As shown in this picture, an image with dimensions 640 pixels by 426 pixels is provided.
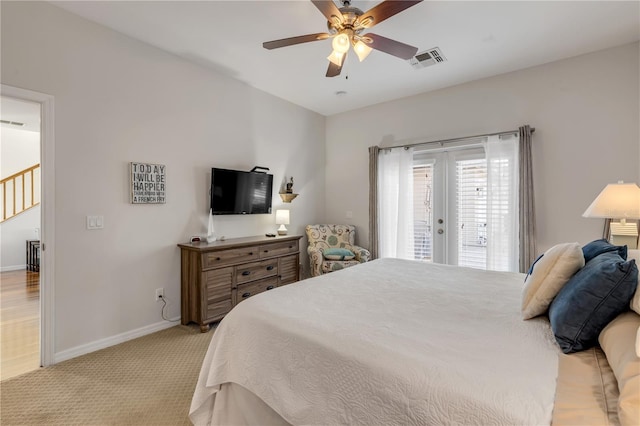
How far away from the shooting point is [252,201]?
13.3 feet

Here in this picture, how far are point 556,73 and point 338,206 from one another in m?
3.32

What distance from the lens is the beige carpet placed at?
1.86 meters

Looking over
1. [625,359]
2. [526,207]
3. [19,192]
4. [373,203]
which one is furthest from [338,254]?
[19,192]

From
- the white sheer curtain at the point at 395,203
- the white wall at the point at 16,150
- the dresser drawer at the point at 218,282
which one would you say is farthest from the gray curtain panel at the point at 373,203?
the white wall at the point at 16,150

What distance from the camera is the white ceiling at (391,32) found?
2479 mm

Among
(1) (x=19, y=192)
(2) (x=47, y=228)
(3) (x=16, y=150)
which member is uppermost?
(3) (x=16, y=150)

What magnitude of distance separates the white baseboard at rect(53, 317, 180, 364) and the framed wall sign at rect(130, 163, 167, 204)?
1297 millimetres

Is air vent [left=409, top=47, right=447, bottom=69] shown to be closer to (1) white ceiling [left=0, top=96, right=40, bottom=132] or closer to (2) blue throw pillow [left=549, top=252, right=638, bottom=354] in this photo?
(2) blue throw pillow [left=549, top=252, right=638, bottom=354]

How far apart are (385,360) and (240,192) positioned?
3.16 m

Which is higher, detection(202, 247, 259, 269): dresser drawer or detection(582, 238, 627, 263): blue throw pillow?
detection(582, 238, 627, 263): blue throw pillow

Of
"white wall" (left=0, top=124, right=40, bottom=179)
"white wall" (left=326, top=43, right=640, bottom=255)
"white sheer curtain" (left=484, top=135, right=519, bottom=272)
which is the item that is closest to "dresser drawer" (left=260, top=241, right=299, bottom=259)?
"white wall" (left=326, top=43, right=640, bottom=255)

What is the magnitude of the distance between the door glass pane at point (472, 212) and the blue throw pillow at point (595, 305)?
9.21 feet

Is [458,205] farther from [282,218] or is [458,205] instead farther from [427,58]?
[282,218]

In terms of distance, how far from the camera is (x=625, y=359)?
2.94 feet
